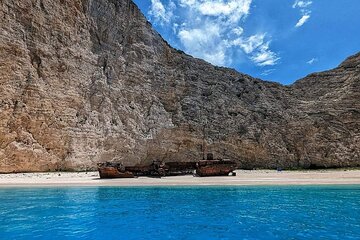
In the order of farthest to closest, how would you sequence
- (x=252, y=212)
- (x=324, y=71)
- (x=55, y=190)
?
(x=324, y=71), (x=55, y=190), (x=252, y=212)

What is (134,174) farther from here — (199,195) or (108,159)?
(199,195)

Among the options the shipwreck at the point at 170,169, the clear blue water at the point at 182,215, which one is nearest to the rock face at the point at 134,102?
the shipwreck at the point at 170,169

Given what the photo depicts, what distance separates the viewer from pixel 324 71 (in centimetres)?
4966

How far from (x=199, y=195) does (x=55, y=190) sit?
7.96 meters

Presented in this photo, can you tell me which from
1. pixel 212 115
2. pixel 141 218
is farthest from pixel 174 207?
pixel 212 115

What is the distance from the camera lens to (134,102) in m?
34.3

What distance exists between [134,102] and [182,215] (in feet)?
84.4

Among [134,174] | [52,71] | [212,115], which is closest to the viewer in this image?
[134,174]

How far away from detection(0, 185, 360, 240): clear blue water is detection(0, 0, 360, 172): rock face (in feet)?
38.3

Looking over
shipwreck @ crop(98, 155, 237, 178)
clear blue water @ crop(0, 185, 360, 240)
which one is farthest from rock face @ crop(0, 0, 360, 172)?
clear blue water @ crop(0, 185, 360, 240)

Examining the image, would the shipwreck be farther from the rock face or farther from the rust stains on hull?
the rock face

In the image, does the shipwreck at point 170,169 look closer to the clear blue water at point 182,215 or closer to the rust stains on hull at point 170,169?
→ the rust stains on hull at point 170,169

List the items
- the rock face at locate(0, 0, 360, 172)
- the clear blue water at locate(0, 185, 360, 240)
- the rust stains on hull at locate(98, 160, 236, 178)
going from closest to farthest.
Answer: the clear blue water at locate(0, 185, 360, 240)
the rust stains on hull at locate(98, 160, 236, 178)
the rock face at locate(0, 0, 360, 172)

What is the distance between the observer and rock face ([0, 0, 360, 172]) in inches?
987
